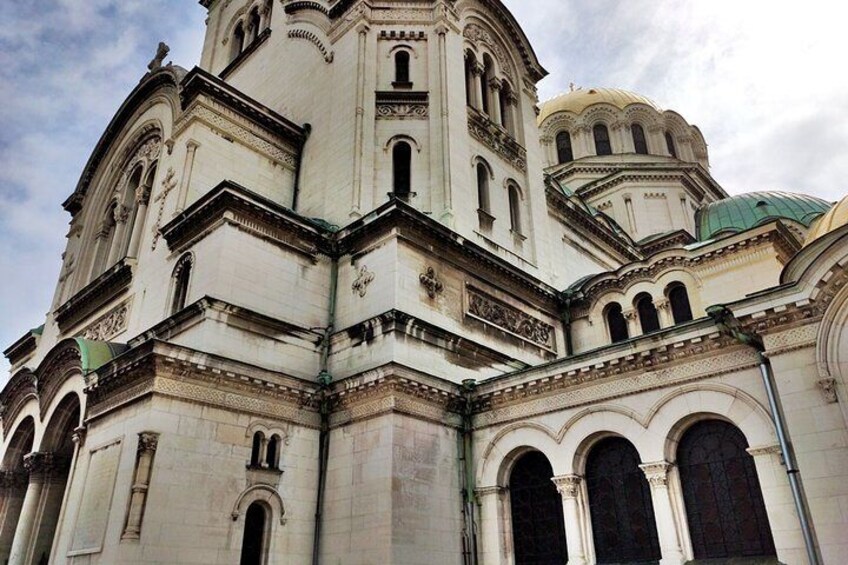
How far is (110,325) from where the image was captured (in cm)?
2208

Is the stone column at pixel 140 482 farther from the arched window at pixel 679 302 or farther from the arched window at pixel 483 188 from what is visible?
the arched window at pixel 679 302

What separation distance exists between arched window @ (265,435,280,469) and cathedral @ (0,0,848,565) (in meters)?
0.04

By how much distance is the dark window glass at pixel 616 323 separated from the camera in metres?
23.1

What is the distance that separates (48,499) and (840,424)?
20.5 m

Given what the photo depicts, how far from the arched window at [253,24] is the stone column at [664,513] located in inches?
1026

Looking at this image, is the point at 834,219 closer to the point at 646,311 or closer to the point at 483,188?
the point at 646,311

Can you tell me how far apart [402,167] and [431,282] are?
5.44 metres

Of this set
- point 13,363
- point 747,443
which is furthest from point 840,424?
point 13,363

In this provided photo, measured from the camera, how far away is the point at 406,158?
22.6m

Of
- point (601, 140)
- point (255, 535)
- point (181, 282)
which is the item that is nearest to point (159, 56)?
point (181, 282)

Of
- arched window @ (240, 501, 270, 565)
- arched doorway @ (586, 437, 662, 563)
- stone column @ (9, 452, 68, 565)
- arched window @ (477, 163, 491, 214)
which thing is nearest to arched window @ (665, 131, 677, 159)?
arched window @ (477, 163, 491, 214)

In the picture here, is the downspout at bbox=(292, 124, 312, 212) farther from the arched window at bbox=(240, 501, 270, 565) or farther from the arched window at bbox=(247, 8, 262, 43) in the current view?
the arched window at bbox=(240, 501, 270, 565)

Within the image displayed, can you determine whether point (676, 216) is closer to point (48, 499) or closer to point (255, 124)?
point (255, 124)

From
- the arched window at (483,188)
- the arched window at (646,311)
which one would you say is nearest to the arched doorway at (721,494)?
the arched window at (646,311)
